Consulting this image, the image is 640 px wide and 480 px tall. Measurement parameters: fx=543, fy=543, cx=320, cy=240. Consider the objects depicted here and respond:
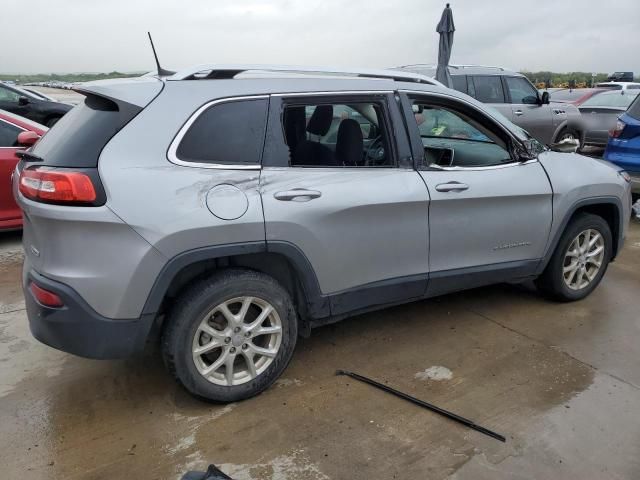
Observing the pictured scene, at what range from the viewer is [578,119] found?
36.5 ft

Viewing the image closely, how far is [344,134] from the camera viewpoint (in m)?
3.32

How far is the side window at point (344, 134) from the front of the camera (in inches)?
124

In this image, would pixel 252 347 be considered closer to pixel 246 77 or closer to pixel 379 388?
pixel 379 388

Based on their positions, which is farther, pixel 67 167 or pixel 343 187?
pixel 343 187

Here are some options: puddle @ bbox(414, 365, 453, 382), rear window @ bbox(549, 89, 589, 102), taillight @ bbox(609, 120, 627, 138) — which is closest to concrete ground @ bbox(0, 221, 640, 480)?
puddle @ bbox(414, 365, 453, 382)

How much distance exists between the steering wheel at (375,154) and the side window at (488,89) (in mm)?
7175

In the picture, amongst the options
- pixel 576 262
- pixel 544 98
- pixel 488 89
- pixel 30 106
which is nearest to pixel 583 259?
pixel 576 262

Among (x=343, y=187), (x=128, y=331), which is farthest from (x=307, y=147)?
(x=128, y=331)

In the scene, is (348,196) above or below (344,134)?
below

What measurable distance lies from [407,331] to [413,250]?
0.75 meters

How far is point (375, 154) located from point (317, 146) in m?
0.36

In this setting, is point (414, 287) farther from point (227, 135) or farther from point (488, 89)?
point (488, 89)

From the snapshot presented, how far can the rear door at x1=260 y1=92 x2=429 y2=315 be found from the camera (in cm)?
287

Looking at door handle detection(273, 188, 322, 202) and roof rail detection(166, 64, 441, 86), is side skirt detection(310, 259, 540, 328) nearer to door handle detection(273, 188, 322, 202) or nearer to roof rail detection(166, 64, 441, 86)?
door handle detection(273, 188, 322, 202)
